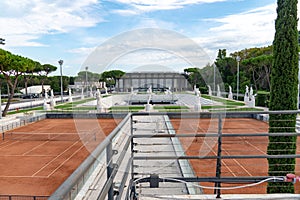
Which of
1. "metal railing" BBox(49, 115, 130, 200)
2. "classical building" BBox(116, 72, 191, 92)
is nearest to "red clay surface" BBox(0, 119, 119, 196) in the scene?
"classical building" BBox(116, 72, 191, 92)

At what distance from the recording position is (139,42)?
143 inches

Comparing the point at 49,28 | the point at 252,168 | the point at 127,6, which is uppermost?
the point at 49,28

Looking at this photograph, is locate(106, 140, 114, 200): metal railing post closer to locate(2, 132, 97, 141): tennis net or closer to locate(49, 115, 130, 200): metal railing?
locate(49, 115, 130, 200): metal railing

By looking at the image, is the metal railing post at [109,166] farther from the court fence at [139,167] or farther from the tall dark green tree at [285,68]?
the tall dark green tree at [285,68]

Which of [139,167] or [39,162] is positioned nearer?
[139,167]

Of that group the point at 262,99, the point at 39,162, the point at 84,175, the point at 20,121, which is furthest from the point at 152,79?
the point at 84,175

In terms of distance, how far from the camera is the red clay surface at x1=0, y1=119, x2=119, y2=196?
5.86 metres

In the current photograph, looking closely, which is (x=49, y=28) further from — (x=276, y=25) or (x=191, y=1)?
(x=276, y=25)

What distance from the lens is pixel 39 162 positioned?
784 cm

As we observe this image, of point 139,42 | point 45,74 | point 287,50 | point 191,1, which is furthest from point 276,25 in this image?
point 45,74

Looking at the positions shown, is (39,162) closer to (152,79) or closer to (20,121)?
(152,79)

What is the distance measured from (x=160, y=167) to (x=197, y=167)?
85.2 inches

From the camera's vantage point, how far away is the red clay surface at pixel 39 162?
5855mm

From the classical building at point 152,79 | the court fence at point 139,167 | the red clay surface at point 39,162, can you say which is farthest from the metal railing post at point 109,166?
the classical building at point 152,79
